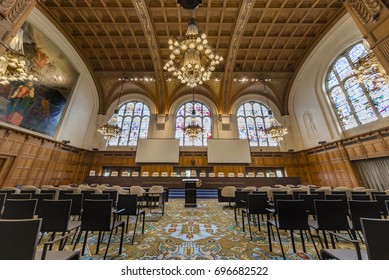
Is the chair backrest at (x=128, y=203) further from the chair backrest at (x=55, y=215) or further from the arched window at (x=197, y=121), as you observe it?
the arched window at (x=197, y=121)

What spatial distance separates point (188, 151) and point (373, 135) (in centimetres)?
1013

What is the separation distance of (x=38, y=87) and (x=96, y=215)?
8.39m

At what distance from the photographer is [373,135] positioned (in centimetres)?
666

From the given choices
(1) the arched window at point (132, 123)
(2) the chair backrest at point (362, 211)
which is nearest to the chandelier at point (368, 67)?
(2) the chair backrest at point (362, 211)

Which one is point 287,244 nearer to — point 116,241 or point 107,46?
point 116,241

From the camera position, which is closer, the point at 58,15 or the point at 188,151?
the point at 58,15

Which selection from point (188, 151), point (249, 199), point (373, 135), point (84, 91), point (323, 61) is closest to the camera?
point (249, 199)

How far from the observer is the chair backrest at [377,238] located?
47.5 inches

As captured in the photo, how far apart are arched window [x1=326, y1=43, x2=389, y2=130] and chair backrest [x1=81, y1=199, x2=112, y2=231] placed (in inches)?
397

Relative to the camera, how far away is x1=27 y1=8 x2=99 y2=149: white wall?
7.05 meters

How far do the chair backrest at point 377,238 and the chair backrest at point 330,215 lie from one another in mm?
1173
